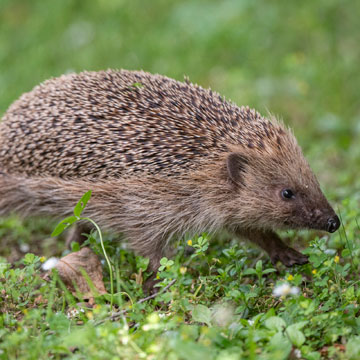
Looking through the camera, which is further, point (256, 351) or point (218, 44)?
point (218, 44)

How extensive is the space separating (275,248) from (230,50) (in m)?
6.21

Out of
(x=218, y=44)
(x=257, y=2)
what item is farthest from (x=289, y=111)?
(x=257, y=2)

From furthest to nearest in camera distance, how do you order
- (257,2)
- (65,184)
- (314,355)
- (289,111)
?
(257,2), (289,111), (65,184), (314,355)

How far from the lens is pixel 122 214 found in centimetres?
589

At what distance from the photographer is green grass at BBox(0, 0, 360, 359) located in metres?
4.03

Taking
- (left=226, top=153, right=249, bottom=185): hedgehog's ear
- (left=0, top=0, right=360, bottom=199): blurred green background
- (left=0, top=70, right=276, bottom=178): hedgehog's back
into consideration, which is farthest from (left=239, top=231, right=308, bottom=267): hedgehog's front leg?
(left=0, top=0, right=360, bottom=199): blurred green background

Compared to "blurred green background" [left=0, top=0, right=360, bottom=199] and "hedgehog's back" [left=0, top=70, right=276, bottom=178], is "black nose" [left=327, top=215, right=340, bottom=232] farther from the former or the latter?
"blurred green background" [left=0, top=0, right=360, bottom=199]

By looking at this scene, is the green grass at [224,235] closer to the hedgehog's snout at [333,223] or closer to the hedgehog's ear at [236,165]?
the hedgehog's snout at [333,223]

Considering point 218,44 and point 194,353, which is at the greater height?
point 218,44

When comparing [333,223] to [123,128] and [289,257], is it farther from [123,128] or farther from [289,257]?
→ [123,128]

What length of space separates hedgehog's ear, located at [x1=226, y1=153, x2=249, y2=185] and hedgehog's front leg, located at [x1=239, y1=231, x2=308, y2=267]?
0.60 metres

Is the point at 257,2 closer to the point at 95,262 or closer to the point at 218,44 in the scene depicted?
the point at 218,44

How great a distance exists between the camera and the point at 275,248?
5.83 m

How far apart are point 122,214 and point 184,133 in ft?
3.10
